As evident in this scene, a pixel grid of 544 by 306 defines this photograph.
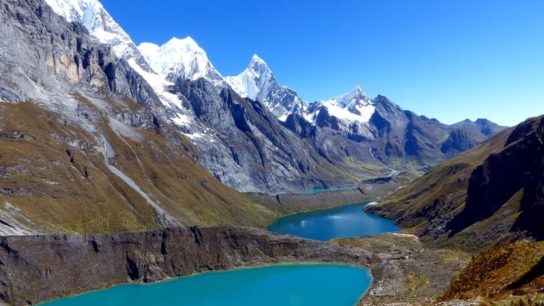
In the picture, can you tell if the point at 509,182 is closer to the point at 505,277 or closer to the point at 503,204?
the point at 503,204

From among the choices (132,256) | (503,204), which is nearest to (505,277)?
(132,256)

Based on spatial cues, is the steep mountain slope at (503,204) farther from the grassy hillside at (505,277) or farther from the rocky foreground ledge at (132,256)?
the grassy hillside at (505,277)

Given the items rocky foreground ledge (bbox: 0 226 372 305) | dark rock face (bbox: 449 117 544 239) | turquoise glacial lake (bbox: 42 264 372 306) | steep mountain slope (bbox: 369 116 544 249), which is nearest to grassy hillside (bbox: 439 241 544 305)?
turquoise glacial lake (bbox: 42 264 372 306)

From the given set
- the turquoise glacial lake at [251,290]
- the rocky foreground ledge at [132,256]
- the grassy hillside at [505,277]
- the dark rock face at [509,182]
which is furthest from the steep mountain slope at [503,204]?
the grassy hillside at [505,277]

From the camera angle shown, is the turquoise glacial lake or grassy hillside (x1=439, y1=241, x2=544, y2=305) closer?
grassy hillside (x1=439, y1=241, x2=544, y2=305)

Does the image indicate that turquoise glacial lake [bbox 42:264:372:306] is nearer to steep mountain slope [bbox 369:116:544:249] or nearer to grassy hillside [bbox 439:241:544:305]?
steep mountain slope [bbox 369:116:544:249]

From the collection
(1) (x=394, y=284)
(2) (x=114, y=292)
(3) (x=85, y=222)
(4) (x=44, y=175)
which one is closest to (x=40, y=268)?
(2) (x=114, y=292)
